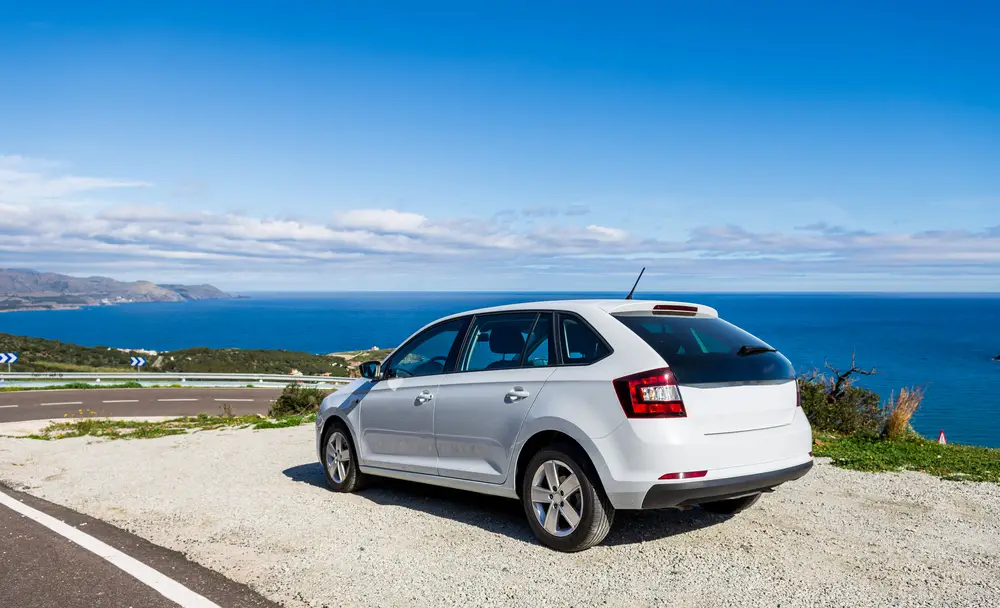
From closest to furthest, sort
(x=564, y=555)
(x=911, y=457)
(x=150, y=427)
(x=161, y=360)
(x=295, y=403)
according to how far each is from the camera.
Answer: (x=564, y=555) < (x=911, y=457) < (x=150, y=427) < (x=295, y=403) < (x=161, y=360)

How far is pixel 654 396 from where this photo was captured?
16.5ft

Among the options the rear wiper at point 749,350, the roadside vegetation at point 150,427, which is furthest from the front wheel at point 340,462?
the roadside vegetation at point 150,427

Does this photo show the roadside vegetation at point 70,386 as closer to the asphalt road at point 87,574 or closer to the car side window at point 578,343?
the asphalt road at point 87,574

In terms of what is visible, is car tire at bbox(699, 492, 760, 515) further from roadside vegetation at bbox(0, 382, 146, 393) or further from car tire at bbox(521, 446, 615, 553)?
roadside vegetation at bbox(0, 382, 146, 393)

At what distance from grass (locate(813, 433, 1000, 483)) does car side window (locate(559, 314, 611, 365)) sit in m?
4.42

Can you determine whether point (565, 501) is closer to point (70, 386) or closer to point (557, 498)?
point (557, 498)

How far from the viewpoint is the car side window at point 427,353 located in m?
6.82

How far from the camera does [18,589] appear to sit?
4.77 m

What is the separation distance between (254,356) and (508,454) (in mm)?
65204

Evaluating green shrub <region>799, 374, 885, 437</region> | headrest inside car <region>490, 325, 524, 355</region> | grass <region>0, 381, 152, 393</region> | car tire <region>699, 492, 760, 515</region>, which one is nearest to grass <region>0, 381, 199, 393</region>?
grass <region>0, 381, 152, 393</region>

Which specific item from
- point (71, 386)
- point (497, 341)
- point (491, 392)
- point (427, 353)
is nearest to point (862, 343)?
point (71, 386)

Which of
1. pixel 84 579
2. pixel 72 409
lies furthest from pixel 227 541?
pixel 72 409

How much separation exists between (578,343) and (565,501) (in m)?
1.11

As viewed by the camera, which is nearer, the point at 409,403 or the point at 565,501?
the point at 565,501
